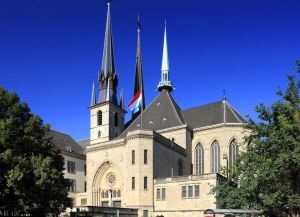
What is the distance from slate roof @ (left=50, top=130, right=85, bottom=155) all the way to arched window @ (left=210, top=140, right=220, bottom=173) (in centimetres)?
2150

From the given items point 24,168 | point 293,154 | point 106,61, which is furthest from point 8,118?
point 106,61

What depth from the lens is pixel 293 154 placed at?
2592cm

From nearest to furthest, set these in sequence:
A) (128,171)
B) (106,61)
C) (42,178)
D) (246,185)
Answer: (246,185) → (42,178) → (128,171) → (106,61)

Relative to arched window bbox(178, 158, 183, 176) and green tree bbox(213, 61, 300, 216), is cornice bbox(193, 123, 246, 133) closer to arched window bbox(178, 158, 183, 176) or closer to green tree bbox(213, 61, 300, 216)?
arched window bbox(178, 158, 183, 176)

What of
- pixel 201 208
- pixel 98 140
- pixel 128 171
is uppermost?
pixel 98 140

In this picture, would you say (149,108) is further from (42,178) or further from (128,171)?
(42,178)

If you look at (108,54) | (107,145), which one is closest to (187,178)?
(107,145)

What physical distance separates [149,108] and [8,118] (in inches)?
1358

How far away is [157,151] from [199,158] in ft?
37.1

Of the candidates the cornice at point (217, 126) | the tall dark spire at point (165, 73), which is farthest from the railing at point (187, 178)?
the tall dark spire at point (165, 73)

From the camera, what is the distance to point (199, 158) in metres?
61.2

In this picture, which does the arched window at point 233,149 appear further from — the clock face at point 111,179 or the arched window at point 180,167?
the clock face at point 111,179

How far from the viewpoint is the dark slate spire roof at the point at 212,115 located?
6003cm

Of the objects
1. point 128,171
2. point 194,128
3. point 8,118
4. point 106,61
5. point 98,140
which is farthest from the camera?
point 106,61
